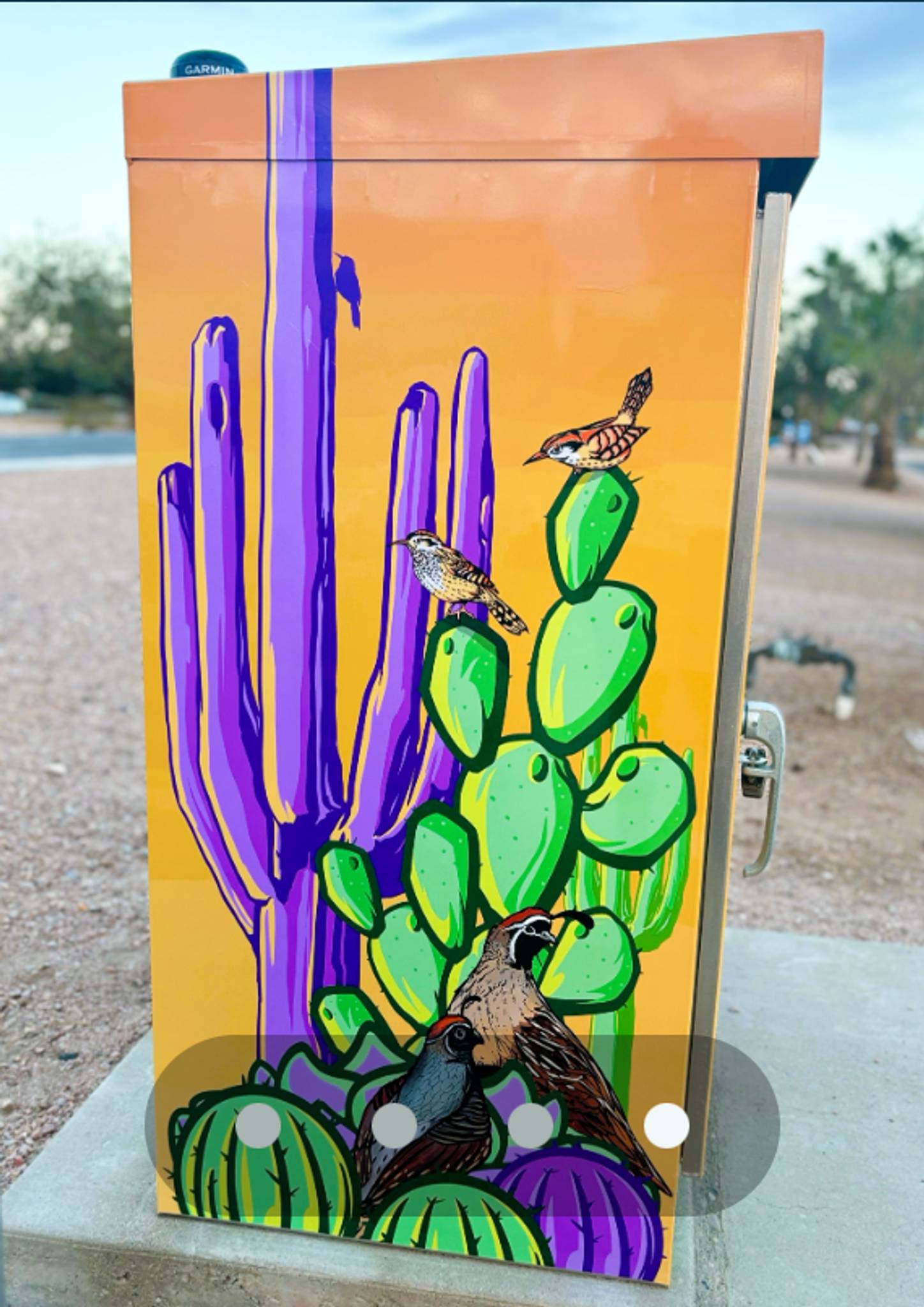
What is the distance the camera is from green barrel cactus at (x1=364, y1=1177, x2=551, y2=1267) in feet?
6.79

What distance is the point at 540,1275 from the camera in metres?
2.06

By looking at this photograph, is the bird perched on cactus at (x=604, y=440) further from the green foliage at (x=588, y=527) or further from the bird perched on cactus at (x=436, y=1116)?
the bird perched on cactus at (x=436, y=1116)

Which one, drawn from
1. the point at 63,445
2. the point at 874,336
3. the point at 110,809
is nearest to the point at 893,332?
the point at 874,336

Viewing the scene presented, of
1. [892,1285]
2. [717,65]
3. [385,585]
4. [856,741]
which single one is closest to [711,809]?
[385,585]

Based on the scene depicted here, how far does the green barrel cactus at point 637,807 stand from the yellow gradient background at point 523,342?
0.10 ft

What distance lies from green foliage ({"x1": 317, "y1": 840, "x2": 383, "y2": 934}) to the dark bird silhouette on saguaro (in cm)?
95

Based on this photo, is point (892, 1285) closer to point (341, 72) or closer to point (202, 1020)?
point (202, 1020)

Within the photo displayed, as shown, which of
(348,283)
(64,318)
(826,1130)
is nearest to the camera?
(348,283)

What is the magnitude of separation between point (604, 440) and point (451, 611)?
1.28 feet

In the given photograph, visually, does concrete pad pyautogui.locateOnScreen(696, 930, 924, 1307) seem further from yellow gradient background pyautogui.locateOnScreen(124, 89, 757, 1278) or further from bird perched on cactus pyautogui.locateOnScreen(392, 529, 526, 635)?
bird perched on cactus pyautogui.locateOnScreen(392, 529, 526, 635)

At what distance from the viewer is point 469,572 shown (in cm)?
183

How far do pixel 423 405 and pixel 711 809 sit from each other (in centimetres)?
88

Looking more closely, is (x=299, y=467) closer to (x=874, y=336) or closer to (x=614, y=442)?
(x=614, y=442)

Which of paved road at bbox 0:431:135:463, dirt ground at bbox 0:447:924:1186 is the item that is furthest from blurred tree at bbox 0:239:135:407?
dirt ground at bbox 0:447:924:1186
